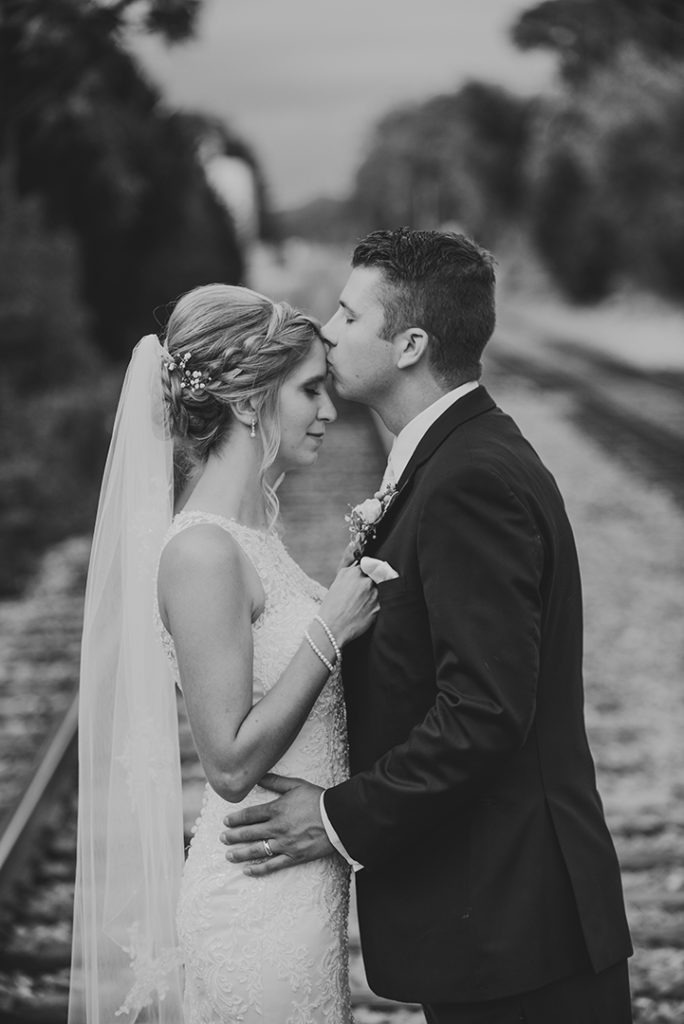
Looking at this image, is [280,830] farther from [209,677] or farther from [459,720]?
[459,720]

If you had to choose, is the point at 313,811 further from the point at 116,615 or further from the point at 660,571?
the point at 660,571

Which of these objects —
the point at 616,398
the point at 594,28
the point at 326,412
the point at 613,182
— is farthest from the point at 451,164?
the point at 326,412

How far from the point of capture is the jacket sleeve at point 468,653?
87.8 inches

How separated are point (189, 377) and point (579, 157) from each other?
42444 mm

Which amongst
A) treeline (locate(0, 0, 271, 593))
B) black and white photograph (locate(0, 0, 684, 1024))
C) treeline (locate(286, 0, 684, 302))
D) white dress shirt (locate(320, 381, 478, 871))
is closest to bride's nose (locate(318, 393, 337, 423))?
black and white photograph (locate(0, 0, 684, 1024))

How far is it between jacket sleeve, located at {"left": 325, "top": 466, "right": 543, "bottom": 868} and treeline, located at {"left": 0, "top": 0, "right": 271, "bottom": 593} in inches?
56.2

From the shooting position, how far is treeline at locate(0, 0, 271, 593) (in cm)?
912

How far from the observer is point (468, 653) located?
2227 millimetres

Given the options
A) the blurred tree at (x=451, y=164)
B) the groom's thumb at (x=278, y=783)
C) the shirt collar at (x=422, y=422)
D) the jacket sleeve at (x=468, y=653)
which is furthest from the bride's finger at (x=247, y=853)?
the blurred tree at (x=451, y=164)

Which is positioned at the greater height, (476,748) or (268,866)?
(476,748)

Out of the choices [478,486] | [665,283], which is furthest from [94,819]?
[665,283]

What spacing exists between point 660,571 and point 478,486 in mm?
8013

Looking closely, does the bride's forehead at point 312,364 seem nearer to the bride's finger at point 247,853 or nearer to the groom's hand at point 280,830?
the groom's hand at point 280,830

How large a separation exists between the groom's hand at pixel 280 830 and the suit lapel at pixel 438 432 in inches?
24.0
